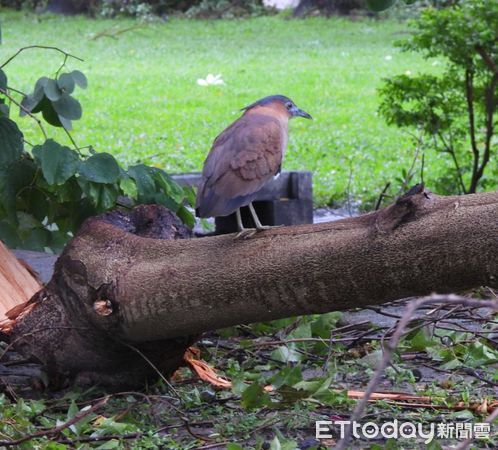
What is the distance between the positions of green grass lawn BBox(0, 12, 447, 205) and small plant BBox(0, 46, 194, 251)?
2309 mm

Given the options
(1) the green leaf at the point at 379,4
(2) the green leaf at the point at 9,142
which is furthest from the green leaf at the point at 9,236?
(1) the green leaf at the point at 379,4

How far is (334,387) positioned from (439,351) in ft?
2.05

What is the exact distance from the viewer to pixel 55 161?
4.16 m

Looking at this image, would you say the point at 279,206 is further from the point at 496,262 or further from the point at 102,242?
the point at 496,262

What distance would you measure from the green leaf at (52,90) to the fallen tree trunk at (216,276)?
2.57 feet

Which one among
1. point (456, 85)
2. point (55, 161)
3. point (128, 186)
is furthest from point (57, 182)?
point (456, 85)

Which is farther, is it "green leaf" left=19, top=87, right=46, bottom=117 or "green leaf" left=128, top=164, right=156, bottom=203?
"green leaf" left=19, top=87, right=46, bottom=117

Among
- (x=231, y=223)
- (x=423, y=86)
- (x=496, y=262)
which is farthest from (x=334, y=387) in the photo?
(x=423, y=86)

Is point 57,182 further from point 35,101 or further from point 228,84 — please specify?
point 228,84

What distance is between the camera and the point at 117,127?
12.0 meters

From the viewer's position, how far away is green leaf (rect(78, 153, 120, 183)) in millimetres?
4176

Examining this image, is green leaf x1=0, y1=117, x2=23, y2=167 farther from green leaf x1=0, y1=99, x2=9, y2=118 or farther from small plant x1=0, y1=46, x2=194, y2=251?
green leaf x1=0, y1=99, x2=9, y2=118

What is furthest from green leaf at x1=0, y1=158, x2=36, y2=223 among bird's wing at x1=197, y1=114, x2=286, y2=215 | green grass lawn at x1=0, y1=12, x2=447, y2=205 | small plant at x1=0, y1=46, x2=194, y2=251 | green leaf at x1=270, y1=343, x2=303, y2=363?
green grass lawn at x1=0, y1=12, x2=447, y2=205

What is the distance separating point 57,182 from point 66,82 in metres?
0.72
